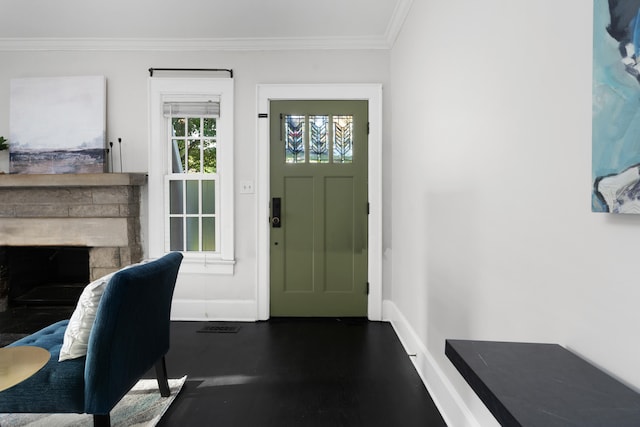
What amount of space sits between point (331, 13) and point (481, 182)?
6.83 ft

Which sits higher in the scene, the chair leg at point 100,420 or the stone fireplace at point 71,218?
the stone fireplace at point 71,218

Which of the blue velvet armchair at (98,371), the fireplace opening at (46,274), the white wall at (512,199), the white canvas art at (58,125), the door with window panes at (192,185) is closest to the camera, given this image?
the white wall at (512,199)

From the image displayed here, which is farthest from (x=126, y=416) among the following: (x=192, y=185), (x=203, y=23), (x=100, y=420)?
(x=203, y=23)

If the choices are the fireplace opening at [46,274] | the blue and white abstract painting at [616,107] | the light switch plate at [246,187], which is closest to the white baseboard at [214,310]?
the light switch plate at [246,187]

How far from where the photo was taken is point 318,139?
127 inches

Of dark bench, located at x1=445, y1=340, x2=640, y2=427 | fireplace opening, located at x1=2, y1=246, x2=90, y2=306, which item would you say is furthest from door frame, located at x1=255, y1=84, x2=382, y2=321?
dark bench, located at x1=445, y1=340, x2=640, y2=427

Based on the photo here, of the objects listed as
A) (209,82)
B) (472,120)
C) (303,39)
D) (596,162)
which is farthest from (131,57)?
(596,162)

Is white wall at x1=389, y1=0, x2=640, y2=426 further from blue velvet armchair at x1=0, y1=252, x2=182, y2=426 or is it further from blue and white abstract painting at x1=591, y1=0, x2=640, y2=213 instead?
blue velvet armchair at x1=0, y1=252, x2=182, y2=426

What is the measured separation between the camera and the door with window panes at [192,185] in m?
3.30

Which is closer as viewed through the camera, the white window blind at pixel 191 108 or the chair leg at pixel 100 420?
the chair leg at pixel 100 420

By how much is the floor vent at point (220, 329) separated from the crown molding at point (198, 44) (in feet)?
8.69

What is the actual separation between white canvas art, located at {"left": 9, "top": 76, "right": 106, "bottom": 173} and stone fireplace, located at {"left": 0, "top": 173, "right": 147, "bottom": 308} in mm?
249

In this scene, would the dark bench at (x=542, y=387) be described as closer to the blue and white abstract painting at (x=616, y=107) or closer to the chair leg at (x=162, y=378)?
the blue and white abstract painting at (x=616, y=107)

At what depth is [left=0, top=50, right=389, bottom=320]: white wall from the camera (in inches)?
126
